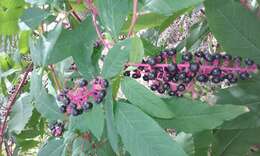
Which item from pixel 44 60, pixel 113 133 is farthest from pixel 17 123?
pixel 113 133

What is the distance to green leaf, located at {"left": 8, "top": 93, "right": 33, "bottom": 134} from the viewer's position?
1.61m

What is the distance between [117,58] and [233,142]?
660 mm

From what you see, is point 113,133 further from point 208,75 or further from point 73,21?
point 73,21

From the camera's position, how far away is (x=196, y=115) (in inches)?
40.2

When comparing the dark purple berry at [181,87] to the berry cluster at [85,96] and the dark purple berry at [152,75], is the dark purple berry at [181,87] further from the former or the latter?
the berry cluster at [85,96]

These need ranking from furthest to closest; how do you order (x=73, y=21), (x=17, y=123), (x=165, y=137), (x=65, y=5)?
(x=17, y=123)
(x=73, y=21)
(x=65, y=5)
(x=165, y=137)

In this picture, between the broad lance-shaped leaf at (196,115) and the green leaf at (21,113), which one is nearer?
the broad lance-shaped leaf at (196,115)

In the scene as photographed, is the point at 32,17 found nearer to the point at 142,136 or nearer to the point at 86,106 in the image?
the point at 86,106

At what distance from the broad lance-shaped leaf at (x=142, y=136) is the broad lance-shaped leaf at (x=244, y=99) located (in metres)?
0.31

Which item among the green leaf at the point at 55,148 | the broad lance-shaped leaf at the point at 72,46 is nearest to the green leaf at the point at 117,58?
the broad lance-shaped leaf at the point at 72,46

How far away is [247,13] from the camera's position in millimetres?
1121

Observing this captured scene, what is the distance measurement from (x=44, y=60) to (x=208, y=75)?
0.43m

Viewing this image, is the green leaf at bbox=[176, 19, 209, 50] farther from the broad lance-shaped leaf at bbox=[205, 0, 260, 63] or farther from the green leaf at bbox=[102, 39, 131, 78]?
the green leaf at bbox=[102, 39, 131, 78]

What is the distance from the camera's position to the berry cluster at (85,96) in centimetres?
91
